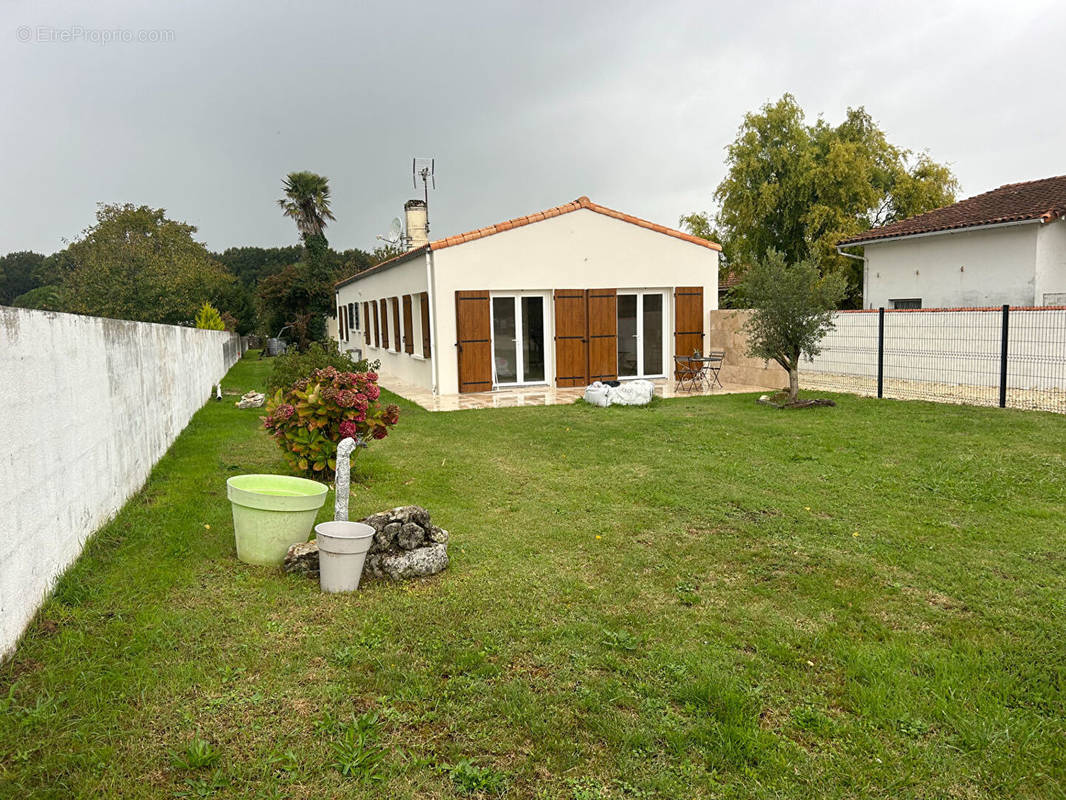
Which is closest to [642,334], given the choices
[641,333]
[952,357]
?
[641,333]

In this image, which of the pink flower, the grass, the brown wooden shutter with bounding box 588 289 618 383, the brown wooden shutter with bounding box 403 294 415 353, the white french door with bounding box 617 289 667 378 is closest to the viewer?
the grass

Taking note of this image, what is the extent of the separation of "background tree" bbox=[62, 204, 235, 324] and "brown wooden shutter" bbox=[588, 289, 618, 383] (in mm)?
17898

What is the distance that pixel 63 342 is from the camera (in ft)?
13.9

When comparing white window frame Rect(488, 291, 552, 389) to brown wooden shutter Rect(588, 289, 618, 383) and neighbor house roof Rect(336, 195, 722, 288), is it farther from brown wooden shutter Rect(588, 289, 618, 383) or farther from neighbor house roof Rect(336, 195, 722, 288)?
neighbor house roof Rect(336, 195, 722, 288)

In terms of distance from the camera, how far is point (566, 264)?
14805mm

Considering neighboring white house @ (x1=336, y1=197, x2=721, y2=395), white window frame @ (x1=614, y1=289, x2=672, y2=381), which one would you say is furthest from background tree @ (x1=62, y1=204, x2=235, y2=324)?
white window frame @ (x1=614, y1=289, x2=672, y2=381)

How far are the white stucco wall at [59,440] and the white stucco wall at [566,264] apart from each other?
760 cm

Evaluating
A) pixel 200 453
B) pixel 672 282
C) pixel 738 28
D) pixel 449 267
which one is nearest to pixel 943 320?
pixel 672 282

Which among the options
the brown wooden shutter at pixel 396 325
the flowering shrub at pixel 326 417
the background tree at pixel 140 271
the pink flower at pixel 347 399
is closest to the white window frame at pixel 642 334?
the brown wooden shutter at pixel 396 325

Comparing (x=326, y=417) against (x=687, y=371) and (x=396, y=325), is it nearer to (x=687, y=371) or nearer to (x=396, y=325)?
(x=687, y=371)

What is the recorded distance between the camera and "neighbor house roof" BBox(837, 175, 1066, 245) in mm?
15966

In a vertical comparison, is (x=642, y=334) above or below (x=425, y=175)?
below

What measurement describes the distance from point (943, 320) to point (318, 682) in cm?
1376

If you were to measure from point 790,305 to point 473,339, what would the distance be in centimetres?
626
